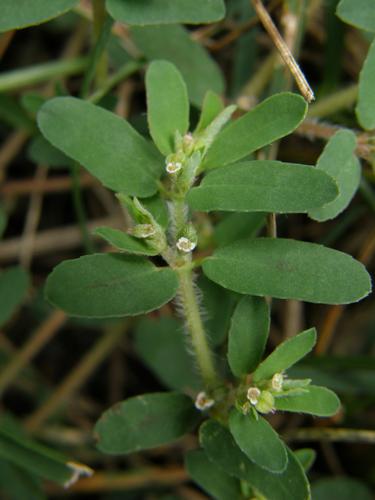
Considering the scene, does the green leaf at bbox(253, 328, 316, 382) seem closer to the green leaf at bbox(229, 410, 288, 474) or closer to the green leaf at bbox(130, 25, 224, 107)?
the green leaf at bbox(229, 410, 288, 474)

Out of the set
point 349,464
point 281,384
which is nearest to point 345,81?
point 349,464

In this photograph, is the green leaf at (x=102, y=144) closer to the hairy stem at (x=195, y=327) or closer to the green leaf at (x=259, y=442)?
the hairy stem at (x=195, y=327)

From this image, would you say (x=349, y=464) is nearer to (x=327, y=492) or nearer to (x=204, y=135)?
(x=327, y=492)

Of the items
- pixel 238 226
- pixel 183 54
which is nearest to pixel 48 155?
pixel 183 54

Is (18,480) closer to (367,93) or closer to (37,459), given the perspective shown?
(37,459)

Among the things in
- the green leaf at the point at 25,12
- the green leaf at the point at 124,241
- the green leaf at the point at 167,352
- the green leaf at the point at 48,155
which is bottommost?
the green leaf at the point at 167,352

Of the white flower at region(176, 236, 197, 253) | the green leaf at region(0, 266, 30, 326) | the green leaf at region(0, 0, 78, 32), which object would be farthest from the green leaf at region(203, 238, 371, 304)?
the green leaf at region(0, 266, 30, 326)

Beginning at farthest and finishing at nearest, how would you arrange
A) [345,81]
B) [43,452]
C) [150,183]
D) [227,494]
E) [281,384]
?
1. [345,81]
2. [43,452]
3. [227,494]
4. [150,183]
5. [281,384]

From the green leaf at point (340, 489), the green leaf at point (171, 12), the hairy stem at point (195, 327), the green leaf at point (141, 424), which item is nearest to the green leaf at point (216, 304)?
the hairy stem at point (195, 327)
